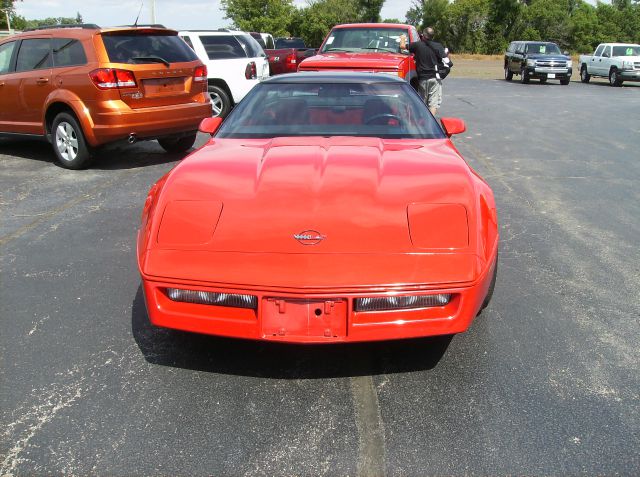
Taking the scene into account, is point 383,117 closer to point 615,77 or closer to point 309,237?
point 309,237

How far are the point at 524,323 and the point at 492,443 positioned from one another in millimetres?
1311

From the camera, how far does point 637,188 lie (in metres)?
7.46

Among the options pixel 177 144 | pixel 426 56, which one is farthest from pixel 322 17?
pixel 177 144

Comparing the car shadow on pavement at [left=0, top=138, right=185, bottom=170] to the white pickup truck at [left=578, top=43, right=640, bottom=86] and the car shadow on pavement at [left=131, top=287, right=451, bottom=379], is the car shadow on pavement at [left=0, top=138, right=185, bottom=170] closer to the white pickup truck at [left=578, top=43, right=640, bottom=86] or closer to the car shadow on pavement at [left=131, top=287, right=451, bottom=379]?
the car shadow on pavement at [left=131, top=287, right=451, bottom=379]

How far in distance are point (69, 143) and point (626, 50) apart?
82.7ft

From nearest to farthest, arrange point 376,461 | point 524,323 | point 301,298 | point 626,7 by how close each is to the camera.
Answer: point 376,461, point 301,298, point 524,323, point 626,7

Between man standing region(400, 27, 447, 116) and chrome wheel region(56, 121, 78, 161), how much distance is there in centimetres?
623

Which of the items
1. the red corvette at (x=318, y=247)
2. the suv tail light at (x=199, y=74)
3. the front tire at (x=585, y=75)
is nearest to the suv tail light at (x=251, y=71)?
the suv tail light at (x=199, y=74)

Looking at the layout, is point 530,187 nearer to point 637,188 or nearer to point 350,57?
point 637,188

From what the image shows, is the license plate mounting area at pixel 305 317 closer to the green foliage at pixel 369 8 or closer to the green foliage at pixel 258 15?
the green foliage at pixel 258 15

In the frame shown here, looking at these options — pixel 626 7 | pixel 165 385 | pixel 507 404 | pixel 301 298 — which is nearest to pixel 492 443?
pixel 507 404

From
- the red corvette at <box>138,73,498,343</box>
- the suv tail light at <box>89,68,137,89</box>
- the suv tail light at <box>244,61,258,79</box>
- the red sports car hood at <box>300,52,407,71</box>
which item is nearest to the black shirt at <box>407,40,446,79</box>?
the red sports car hood at <box>300,52,407,71</box>

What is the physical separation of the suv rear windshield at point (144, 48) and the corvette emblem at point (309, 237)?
19.9 feet

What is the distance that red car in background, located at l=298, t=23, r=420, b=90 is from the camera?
35.4 ft
